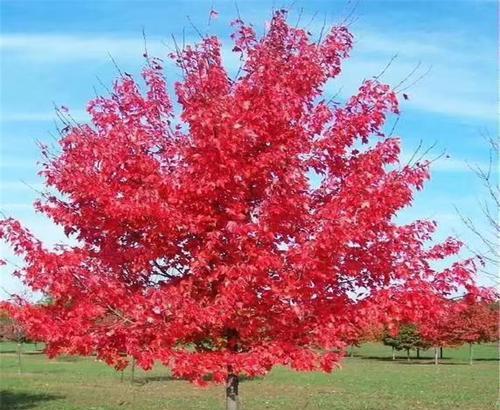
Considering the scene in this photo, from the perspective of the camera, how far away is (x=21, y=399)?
2514 cm

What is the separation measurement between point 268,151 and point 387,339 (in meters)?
68.7

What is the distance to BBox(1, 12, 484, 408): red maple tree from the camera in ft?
26.2

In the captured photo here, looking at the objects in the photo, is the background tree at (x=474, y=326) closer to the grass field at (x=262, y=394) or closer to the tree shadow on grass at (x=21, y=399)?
the grass field at (x=262, y=394)

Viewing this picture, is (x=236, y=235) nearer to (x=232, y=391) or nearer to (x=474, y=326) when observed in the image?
(x=232, y=391)

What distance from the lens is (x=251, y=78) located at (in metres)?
8.82

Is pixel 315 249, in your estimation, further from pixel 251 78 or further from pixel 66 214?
pixel 66 214

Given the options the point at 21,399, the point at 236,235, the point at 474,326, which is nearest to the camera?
the point at 236,235

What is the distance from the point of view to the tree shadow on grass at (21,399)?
2266 cm

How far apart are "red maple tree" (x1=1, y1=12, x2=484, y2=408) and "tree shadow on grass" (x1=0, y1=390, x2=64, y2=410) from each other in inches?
614

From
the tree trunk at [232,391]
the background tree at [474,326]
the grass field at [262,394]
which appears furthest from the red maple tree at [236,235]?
the background tree at [474,326]

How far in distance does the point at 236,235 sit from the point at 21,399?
20196mm

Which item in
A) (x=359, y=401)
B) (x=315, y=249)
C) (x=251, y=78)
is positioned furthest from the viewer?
(x=359, y=401)

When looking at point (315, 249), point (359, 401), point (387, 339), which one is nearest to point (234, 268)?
point (315, 249)

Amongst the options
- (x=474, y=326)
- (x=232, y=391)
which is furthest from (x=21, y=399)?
(x=474, y=326)
